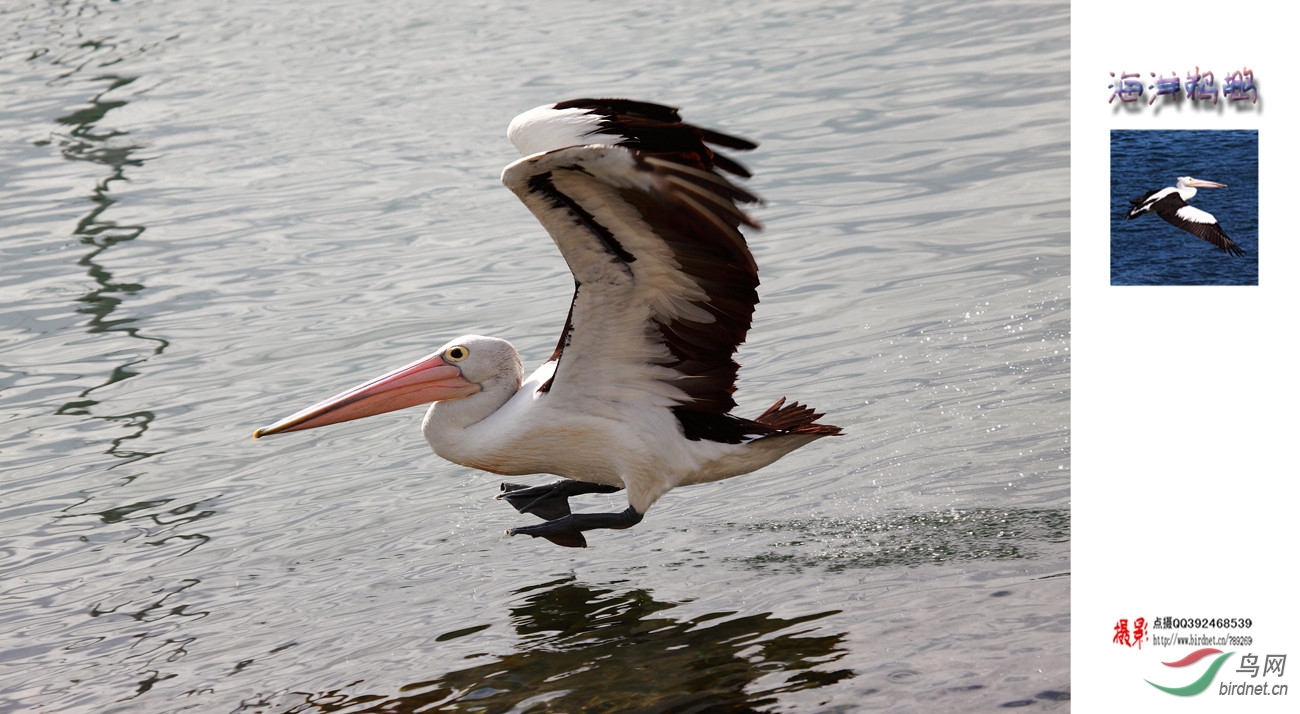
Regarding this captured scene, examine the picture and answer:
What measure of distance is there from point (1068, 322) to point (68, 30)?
16.3m

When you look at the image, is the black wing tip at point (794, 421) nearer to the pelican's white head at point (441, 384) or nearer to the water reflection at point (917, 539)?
the water reflection at point (917, 539)

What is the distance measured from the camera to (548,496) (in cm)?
577

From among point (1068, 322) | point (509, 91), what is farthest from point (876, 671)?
point (509, 91)

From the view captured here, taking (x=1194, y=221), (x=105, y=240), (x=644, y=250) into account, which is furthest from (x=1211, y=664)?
(x=105, y=240)

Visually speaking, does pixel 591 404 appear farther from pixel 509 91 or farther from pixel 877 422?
pixel 509 91

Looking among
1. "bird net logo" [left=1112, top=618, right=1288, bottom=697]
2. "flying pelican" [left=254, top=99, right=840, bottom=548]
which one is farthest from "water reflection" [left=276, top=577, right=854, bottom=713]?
"bird net logo" [left=1112, top=618, right=1288, bottom=697]

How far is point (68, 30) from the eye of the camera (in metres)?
19.7

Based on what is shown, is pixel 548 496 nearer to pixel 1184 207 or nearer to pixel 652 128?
pixel 652 128

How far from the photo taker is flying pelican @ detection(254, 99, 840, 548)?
477 cm

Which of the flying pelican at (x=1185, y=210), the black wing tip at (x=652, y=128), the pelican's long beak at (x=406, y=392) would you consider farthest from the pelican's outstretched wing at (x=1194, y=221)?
the pelican's long beak at (x=406, y=392)

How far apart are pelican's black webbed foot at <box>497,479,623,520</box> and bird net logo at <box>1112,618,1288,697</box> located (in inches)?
96.2

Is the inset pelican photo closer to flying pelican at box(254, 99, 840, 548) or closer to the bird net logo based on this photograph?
the bird net logo

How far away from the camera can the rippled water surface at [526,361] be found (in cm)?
498

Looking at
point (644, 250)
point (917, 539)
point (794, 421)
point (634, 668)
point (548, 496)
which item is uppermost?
point (644, 250)
